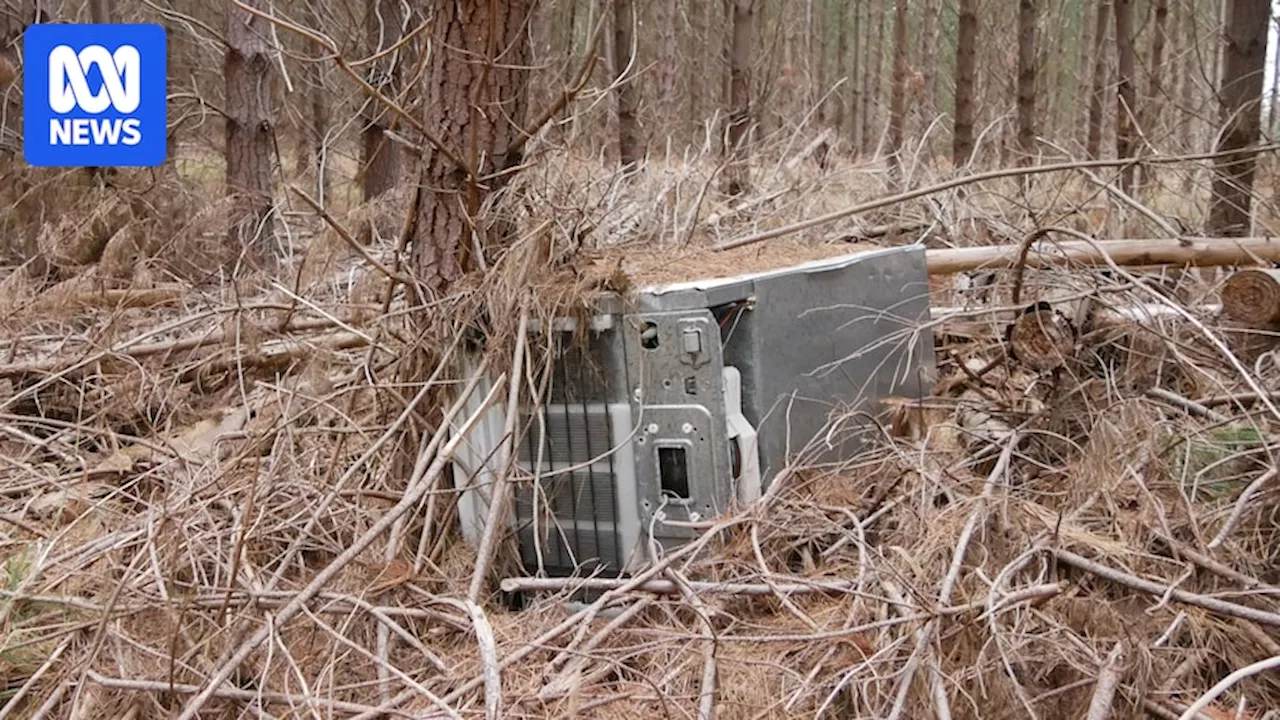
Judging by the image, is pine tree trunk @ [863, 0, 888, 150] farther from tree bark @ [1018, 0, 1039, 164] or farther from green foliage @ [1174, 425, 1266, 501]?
green foliage @ [1174, 425, 1266, 501]

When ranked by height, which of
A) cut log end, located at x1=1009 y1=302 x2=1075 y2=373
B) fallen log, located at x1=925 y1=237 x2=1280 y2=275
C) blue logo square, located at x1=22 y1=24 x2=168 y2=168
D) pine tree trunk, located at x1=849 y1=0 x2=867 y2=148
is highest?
pine tree trunk, located at x1=849 y1=0 x2=867 y2=148

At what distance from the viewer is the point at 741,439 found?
300cm

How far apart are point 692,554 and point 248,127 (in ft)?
18.7

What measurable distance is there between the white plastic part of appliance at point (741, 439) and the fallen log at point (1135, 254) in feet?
5.23

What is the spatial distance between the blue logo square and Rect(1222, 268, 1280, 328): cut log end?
666 cm

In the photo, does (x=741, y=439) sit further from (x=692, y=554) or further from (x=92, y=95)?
(x=92, y=95)

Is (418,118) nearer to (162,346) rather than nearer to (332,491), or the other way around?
(332,491)

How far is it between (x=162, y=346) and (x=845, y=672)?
145 inches

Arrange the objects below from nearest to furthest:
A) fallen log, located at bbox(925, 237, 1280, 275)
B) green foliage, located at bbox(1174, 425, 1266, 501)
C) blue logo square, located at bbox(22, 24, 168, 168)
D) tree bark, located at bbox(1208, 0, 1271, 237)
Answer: green foliage, located at bbox(1174, 425, 1266, 501)
fallen log, located at bbox(925, 237, 1280, 275)
tree bark, located at bbox(1208, 0, 1271, 237)
blue logo square, located at bbox(22, 24, 168, 168)

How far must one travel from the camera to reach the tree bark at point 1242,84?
16.2ft

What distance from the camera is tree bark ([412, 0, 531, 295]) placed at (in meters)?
3.48

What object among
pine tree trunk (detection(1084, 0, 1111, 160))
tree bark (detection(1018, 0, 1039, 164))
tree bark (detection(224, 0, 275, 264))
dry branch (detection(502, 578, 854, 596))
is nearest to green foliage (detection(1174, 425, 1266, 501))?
dry branch (detection(502, 578, 854, 596))

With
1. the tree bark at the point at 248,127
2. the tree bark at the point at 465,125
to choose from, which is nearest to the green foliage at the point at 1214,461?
the tree bark at the point at 465,125

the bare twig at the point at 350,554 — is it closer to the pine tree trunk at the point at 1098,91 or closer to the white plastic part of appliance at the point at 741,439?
the white plastic part of appliance at the point at 741,439
